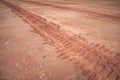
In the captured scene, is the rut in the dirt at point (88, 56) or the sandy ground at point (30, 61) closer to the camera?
the rut in the dirt at point (88, 56)

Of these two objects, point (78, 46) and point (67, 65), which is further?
point (78, 46)

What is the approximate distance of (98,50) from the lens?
12.1 feet

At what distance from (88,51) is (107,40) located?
3.91 feet

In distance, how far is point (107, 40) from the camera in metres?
4.36

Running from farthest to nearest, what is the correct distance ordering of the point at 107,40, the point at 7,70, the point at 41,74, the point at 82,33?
the point at 82,33 → the point at 107,40 → the point at 7,70 → the point at 41,74

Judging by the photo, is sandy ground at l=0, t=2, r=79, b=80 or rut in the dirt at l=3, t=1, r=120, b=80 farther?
sandy ground at l=0, t=2, r=79, b=80

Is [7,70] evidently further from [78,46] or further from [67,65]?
[78,46]

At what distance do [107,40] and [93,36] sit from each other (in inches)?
23.7

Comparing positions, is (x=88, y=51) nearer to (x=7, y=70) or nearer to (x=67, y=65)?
(x=67, y=65)

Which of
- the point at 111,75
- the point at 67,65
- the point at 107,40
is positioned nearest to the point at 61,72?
the point at 67,65

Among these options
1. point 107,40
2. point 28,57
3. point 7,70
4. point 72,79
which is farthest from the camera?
point 107,40

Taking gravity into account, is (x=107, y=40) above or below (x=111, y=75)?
above

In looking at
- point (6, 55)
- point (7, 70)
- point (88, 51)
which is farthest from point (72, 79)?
point (6, 55)

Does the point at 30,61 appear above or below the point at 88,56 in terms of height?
below
